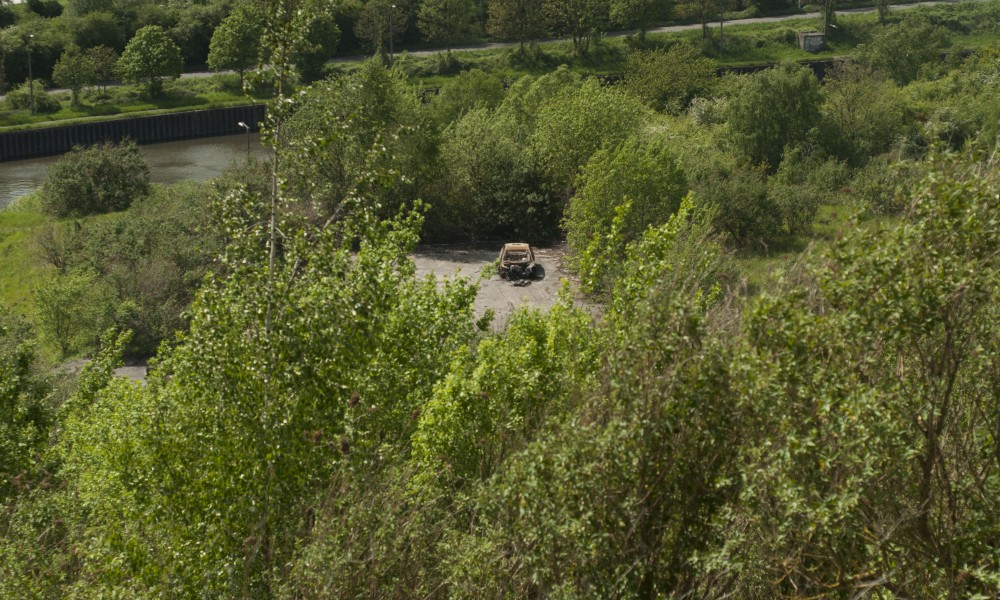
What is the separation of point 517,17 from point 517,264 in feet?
183

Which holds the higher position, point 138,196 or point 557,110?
point 557,110

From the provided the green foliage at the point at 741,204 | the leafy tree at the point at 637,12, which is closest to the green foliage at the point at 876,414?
the green foliage at the point at 741,204

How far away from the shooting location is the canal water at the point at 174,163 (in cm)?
6003

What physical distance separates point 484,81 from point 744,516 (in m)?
51.1

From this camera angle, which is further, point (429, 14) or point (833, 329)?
point (429, 14)

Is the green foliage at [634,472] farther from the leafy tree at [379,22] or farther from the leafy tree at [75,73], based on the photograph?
the leafy tree at [379,22]

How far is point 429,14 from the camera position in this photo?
89.0 m

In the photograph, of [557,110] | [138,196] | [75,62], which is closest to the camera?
[557,110]

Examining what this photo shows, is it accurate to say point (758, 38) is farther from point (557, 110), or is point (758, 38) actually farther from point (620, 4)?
point (557, 110)

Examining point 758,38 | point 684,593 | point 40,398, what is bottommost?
point 40,398

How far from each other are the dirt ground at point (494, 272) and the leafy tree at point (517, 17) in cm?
4911

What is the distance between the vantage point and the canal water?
60.0m

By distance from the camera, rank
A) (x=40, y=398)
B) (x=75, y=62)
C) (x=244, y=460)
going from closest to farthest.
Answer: (x=244, y=460) < (x=40, y=398) < (x=75, y=62)

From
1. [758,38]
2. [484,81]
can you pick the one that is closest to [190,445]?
[484,81]
